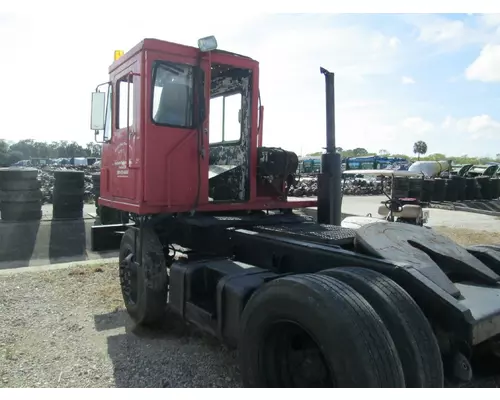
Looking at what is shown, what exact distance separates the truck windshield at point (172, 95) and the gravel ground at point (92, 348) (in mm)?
2222

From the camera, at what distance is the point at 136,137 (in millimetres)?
4609

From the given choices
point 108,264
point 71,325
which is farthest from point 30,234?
point 71,325

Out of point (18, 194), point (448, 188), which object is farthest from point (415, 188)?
point (18, 194)

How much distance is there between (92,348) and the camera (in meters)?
4.24

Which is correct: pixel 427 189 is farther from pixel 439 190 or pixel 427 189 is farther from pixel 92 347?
pixel 92 347

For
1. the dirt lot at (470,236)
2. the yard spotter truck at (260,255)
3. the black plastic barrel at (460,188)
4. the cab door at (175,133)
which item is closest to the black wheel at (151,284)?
the yard spotter truck at (260,255)

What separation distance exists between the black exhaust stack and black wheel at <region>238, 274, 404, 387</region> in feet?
6.84

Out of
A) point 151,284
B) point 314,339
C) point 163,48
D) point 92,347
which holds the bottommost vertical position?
point 92,347

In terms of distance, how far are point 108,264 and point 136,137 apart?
11.7ft

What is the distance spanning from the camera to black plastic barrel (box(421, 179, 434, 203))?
63.2 feet

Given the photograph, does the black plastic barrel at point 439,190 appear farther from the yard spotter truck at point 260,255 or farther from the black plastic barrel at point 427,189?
the yard spotter truck at point 260,255

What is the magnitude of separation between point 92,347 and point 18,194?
25.4 feet

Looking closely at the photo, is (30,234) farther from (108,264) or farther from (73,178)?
(108,264)

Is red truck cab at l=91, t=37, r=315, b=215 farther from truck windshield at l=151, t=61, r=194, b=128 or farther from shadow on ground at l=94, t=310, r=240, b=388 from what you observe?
shadow on ground at l=94, t=310, r=240, b=388
